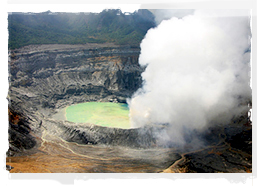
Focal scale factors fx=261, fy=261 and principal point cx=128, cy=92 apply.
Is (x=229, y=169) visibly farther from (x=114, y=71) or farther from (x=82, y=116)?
(x=114, y=71)

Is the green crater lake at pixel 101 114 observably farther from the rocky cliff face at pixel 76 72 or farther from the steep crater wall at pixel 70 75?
the rocky cliff face at pixel 76 72

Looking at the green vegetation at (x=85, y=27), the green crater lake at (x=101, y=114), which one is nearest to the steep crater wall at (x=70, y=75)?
the green crater lake at (x=101, y=114)

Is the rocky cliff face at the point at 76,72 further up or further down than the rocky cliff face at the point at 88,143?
further up

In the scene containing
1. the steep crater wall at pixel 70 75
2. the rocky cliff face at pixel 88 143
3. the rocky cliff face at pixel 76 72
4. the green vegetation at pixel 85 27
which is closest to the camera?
the rocky cliff face at pixel 88 143

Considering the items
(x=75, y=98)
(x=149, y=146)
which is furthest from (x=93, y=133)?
(x=75, y=98)

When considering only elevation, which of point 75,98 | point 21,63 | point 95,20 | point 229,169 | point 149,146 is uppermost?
point 95,20

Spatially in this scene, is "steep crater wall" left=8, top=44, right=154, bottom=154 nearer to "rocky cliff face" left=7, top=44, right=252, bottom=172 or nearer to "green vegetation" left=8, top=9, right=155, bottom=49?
"rocky cliff face" left=7, top=44, right=252, bottom=172
